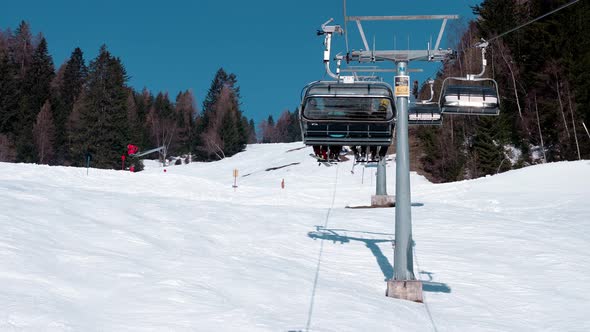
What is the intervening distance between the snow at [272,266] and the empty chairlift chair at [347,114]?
2506 mm

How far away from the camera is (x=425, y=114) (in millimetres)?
12078

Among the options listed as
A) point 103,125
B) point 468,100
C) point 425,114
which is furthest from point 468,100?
point 103,125

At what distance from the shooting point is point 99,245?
33.8 ft

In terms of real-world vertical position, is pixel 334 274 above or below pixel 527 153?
below

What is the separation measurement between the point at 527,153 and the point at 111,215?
117 feet

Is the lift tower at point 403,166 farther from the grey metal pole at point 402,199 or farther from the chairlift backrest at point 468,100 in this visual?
the chairlift backrest at point 468,100

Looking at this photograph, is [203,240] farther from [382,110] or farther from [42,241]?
[382,110]

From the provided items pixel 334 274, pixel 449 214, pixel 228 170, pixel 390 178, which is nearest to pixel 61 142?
pixel 228 170

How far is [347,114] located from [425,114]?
8.49ft

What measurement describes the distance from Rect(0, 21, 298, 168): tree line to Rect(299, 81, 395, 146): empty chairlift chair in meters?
60.8

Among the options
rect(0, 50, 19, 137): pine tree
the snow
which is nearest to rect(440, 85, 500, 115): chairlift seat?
the snow

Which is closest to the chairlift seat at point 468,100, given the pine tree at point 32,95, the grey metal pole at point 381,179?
the grey metal pole at point 381,179

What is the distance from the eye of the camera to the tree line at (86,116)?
70.4 m

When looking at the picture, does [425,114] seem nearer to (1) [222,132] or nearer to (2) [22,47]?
(1) [222,132]
